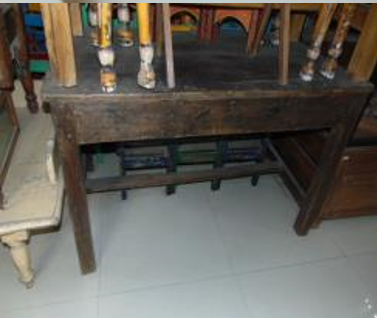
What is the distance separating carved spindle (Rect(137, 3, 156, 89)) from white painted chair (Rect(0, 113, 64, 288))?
1.61 feet

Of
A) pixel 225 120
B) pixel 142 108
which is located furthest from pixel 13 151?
pixel 225 120

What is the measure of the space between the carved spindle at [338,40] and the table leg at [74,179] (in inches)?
33.2

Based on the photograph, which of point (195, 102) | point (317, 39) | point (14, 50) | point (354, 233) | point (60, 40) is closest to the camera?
point (60, 40)

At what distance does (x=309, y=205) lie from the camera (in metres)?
1.54

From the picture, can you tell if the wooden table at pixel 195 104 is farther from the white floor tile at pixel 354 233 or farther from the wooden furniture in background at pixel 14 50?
the white floor tile at pixel 354 233

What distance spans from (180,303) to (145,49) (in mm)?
959

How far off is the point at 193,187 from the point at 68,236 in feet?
2.25

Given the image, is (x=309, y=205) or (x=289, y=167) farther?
(x=289, y=167)

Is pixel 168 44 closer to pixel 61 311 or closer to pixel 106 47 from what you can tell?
pixel 106 47

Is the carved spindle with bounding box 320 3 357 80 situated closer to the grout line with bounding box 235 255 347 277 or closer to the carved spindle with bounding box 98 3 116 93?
the carved spindle with bounding box 98 3 116 93

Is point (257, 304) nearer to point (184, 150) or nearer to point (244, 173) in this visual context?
point (244, 173)

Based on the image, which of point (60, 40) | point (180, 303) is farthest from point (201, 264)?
point (60, 40)

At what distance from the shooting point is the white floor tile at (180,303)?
1.31 meters

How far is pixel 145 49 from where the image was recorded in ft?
3.14
